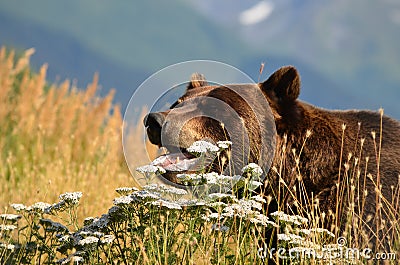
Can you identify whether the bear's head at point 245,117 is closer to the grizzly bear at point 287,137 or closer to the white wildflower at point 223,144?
the grizzly bear at point 287,137

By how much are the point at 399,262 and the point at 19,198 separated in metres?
3.97

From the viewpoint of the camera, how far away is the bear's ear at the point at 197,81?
4648 mm

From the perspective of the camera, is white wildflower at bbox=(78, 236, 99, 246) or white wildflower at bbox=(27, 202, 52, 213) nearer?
white wildflower at bbox=(78, 236, 99, 246)

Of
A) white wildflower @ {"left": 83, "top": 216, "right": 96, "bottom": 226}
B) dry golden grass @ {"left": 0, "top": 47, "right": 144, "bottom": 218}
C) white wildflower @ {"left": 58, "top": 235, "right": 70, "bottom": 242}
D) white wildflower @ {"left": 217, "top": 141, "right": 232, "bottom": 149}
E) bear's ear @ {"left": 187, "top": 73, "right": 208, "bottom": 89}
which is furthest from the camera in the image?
dry golden grass @ {"left": 0, "top": 47, "right": 144, "bottom": 218}

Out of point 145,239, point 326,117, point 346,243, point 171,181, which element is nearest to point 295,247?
point 346,243

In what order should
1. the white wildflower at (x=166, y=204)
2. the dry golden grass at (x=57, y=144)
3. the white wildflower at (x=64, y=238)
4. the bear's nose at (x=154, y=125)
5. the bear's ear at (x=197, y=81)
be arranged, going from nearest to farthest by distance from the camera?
the white wildflower at (x=166, y=204) < the white wildflower at (x=64, y=238) < the bear's nose at (x=154, y=125) < the bear's ear at (x=197, y=81) < the dry golden grass at (x=57, y=144)

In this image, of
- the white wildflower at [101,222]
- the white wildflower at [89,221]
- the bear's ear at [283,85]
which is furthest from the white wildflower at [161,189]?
the bear's ear at [283,85]

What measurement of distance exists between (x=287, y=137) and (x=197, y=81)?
0.93 metres

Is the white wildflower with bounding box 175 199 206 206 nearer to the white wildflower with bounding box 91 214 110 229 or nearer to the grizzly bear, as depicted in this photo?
the white wildflower with bounding box 91 214 110 229

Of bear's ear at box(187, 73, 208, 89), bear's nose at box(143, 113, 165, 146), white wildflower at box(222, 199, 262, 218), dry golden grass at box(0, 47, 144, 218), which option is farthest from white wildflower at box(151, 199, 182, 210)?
dry golden grass at box(0, 47, 144, 218)

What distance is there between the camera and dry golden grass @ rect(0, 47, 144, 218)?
674 cm

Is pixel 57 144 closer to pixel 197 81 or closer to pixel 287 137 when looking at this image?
pixel 197 81

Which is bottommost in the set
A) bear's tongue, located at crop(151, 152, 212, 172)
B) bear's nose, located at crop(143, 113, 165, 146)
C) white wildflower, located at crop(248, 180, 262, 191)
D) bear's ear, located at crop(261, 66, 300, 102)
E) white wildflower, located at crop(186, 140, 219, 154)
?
white wildflower, located at crop(248, 180, 262, 191)

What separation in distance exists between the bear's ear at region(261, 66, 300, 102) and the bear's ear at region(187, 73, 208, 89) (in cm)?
61
